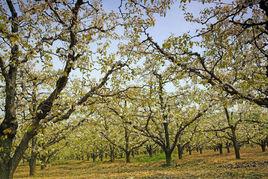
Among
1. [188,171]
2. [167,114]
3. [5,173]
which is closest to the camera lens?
[5,173]

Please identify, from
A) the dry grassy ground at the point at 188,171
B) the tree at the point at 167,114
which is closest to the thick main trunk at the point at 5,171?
the dry grassy ground at the point at 188,171

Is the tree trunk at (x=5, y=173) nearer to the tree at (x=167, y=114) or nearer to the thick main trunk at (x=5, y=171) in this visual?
the thick main trunk at (x=5, y=171)

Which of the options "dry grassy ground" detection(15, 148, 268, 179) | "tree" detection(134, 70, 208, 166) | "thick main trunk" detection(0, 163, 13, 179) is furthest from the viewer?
"tree" detection(134, 70, 208, 166)

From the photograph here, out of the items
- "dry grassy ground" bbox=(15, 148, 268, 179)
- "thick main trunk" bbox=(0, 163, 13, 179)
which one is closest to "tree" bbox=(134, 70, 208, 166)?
"dry grassy ground" bbox=(15, 148, 268, 179)

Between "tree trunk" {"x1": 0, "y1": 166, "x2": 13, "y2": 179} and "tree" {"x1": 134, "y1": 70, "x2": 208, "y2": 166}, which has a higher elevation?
"tree" {"x1": 134, "y1": 70, "x2": 208, "y2": 166}

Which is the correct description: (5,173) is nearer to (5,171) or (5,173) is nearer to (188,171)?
(5,171)

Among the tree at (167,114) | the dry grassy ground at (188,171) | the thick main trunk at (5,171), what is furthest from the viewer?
the tree at (167,114)

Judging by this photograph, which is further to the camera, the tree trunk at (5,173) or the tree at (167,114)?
the tree at (167,114)

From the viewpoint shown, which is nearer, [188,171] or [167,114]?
[188,171]

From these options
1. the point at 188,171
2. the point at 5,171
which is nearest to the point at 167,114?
the point at 188,171

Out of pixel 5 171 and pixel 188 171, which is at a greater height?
pixel 5 171

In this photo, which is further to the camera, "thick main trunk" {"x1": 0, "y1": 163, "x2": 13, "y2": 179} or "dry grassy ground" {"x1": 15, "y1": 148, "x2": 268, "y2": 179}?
"dry grassy ground" {"x1": 15, "y1": 148, "x2": 268, "y2": 179}

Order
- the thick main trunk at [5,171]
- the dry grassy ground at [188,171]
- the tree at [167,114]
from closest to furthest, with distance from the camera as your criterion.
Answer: the thick main trunk at [5,171] < the dry grassy ground at [188,171] < the tree at [167,114]

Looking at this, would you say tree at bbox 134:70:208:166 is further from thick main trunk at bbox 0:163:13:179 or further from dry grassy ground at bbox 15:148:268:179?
thick main trunk at bbox 0:163:13:179
